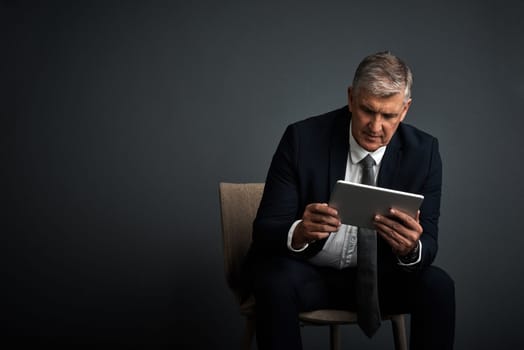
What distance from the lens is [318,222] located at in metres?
1.72

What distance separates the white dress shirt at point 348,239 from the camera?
6.45 feet

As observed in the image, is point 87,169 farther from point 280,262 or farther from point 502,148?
point 502,148

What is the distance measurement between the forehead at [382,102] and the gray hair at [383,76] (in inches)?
0.4

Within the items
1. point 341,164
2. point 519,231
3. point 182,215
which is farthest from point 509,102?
point 182,215

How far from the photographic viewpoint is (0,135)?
9.41 ft

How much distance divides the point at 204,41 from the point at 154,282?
47.1 inches

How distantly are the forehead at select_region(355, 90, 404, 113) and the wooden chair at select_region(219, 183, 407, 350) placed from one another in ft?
2.12

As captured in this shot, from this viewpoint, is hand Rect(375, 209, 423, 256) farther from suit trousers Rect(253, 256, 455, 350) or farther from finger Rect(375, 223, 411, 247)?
suit trousers Rect(253, 256, 455, 350)

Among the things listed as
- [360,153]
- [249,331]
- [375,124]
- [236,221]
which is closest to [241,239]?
[236,221]

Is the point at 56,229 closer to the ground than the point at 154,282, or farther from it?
farther from it

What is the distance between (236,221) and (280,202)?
36 cm

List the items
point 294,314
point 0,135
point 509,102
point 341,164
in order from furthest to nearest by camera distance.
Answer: point 509,102, point 0,135, point 341,164, point 294,314

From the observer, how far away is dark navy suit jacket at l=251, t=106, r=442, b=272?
1960 mm

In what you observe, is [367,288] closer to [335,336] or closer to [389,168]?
[389,168]
